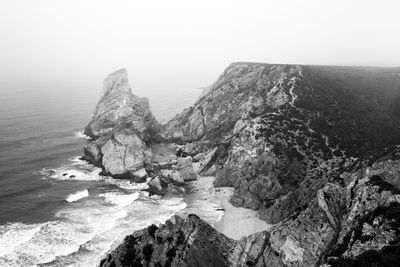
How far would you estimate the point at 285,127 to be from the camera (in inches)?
3671

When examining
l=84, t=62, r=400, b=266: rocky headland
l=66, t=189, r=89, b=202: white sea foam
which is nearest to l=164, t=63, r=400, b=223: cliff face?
l=84, t=62, r=400, b=266: rocky headland

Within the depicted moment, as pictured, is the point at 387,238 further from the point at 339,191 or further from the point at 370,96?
the point at 370,96

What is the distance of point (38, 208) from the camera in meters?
71.6

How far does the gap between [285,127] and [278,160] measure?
552 inches

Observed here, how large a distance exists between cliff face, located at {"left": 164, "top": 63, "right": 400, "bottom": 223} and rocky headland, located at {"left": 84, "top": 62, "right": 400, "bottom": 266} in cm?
30

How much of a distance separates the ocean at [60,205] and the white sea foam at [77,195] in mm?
197

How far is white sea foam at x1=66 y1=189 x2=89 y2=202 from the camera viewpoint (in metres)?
77.3

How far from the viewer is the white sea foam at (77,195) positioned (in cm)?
7731

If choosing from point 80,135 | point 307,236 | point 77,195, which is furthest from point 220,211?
point 80,135

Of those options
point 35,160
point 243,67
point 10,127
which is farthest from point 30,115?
point 243,67

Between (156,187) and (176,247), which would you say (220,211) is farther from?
(176,247)

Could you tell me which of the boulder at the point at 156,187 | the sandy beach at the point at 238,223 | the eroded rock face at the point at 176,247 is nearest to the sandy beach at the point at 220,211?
the sandy beach at the point at 238,223

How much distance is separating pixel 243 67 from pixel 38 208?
98545 millimetres

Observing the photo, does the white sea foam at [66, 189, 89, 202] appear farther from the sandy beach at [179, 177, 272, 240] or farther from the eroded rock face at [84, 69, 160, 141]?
the eroded rock face at [84, 69, 160, 141]
